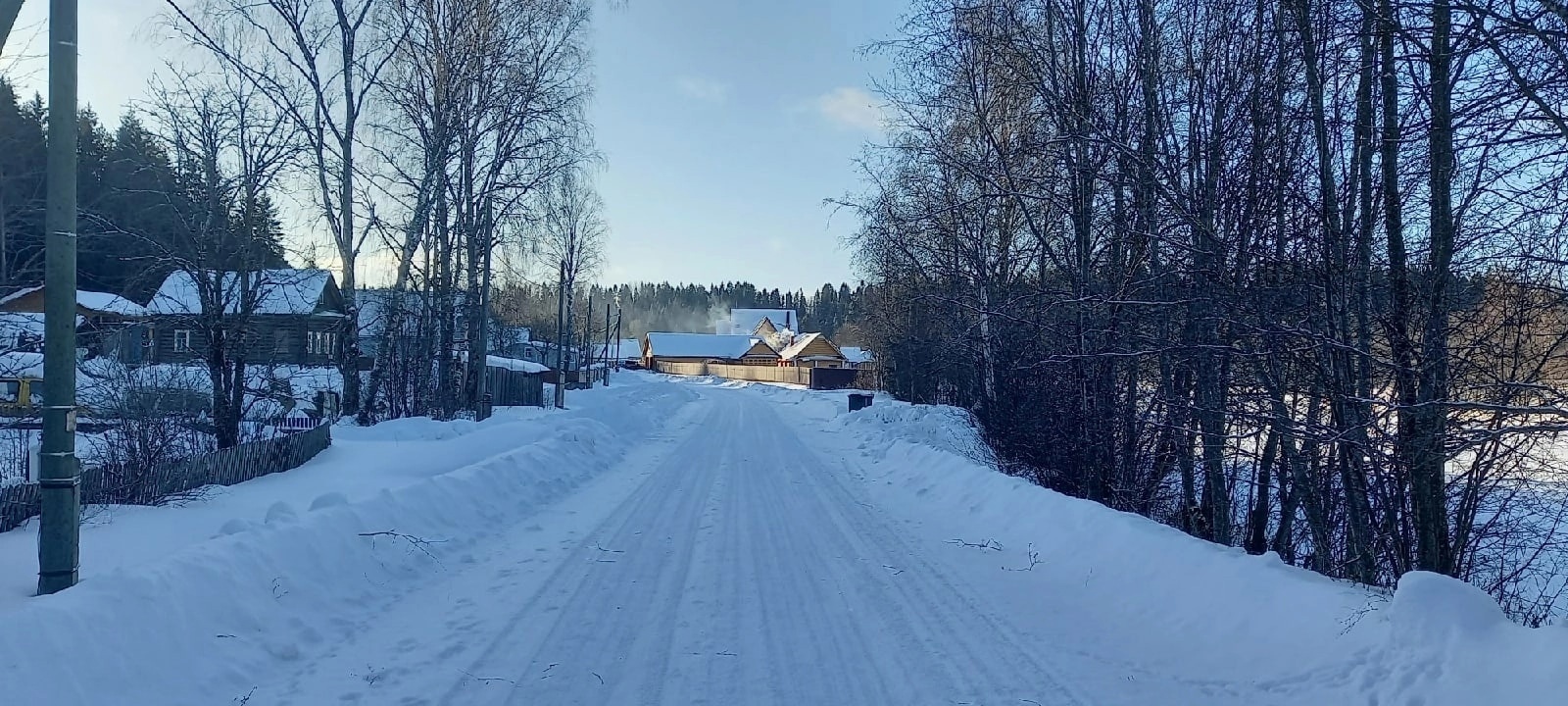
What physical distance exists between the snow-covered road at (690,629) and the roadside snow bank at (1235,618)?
61 centimetres

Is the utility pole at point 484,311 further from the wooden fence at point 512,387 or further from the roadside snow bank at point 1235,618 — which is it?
the roadside snow bank at point 1235,618

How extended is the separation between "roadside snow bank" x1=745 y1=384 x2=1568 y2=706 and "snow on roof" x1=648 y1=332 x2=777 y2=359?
106 metres

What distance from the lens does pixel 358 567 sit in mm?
6484

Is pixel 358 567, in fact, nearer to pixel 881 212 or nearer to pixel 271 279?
pixel 271 279

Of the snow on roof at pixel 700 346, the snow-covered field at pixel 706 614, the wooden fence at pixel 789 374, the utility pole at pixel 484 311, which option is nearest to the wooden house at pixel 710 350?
the snow on roof at pixel 700 346

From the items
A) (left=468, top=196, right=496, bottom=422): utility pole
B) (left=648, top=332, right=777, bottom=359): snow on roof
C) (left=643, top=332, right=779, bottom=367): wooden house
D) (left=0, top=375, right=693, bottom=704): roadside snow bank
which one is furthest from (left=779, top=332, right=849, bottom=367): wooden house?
(left=0, top=375, right=693, bottom=704): roadside snow bank

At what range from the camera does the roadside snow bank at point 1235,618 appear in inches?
154

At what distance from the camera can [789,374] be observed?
7038 centimetres

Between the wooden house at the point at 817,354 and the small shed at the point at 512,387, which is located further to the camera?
the wooden house at the point at 817,354

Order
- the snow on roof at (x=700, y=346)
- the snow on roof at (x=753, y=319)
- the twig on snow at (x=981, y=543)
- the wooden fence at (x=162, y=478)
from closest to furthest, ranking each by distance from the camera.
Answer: the wooden fence at (x=162, y=478) < the twig on snow at (x=981, y=543) < the snow on roof at (x=700, y=346) < the snow on roof at (x=753, y=319)

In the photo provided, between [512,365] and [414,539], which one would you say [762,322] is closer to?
[512,365]

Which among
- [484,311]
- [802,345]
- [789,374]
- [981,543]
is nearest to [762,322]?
[802,345]

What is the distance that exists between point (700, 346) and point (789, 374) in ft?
155

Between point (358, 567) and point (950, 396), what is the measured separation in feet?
82.0
